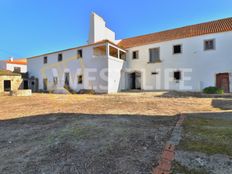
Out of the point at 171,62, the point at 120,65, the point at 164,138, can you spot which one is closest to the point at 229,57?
the point at 171,62

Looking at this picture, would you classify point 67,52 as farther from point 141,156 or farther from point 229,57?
point 141,156

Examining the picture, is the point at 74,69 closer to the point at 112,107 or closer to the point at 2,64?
the point at 112,107

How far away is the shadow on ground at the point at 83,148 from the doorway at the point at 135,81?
16.1 metres

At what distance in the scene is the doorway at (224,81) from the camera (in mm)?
15188

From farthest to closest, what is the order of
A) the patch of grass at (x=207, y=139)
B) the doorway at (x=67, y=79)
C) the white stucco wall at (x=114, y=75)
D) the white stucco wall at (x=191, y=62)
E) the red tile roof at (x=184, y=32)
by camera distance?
the doorway at (x=67, y=79), the white stucco wall at (x=114, y=75), the red tile roof at (x=184, y=32), the white stucco wall at (x=191, y=62), the patch of grass at (x=207, y=139)

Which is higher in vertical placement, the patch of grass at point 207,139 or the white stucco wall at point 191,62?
the white stucco wall at point 191,62

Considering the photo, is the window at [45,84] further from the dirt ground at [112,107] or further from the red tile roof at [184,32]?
the dirt ground at [112,107]

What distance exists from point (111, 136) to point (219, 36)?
644 inches

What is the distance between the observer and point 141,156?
270cm

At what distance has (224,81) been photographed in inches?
603

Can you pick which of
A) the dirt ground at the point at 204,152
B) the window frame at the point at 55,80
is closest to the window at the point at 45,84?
the window frame at the point at 55,80

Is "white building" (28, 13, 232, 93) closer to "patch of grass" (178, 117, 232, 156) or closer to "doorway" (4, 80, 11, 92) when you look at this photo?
"doorway" (4, 80, 11, 92)

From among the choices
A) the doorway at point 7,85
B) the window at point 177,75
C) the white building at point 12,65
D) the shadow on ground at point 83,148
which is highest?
the white building at point 12,65

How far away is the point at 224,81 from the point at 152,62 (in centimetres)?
725
